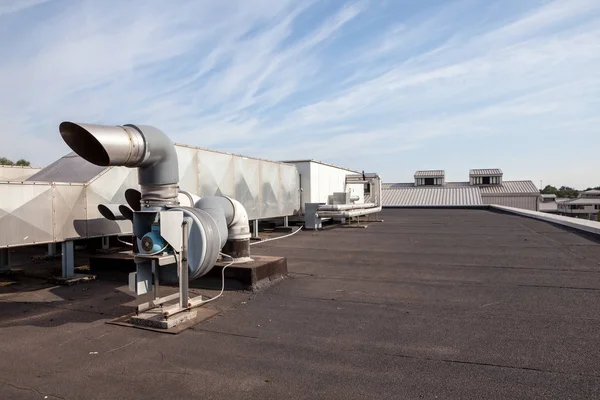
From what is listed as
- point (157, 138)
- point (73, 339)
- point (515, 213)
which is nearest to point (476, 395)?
point (73, 339)

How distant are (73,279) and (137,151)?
418cm

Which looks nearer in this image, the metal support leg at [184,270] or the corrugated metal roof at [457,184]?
the metal support leg at [184,270]

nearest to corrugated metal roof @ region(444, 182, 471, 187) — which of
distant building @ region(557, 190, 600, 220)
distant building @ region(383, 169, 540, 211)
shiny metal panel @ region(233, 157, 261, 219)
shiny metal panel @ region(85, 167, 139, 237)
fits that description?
distant building @ region(383, 169, 540, 211)

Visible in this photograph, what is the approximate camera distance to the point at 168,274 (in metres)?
6.29

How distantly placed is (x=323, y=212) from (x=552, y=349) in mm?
15687

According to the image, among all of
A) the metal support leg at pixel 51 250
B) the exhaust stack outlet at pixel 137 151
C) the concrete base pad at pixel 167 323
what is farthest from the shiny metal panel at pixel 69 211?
the metal support leg at pixel 51 250

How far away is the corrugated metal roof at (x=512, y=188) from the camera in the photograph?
52084mm

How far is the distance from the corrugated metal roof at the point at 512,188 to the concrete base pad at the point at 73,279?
170 ft

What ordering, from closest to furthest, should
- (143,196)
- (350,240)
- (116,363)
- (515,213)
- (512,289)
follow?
(116,363) < (143,196) < (512,289) < (350,240) < (515,213)

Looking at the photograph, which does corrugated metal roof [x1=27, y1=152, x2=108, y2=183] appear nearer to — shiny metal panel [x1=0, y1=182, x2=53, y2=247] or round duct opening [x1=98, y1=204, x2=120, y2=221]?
round duct opening [x1=98, y1=204, x2=120, y2=221]

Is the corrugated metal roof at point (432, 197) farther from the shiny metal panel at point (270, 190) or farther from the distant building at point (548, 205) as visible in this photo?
the shiny metal panel at point (270, 190)

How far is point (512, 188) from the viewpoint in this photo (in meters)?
53.8

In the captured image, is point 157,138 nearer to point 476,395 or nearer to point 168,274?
point 168,274

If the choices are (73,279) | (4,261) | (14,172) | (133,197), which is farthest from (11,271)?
(14,172)
